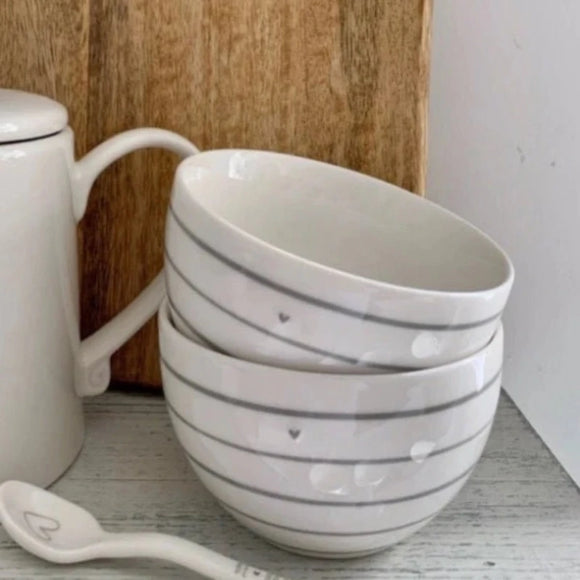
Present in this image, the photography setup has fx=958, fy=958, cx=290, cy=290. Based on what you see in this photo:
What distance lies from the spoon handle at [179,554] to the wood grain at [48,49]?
24cm

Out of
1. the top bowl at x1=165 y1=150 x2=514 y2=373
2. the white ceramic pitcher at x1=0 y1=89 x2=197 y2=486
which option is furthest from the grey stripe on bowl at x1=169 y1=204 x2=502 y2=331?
the white ceramic pitcher at x1=0 y1=89 x2=197 y2=486

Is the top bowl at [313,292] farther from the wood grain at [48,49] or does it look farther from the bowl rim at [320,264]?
the wood grain at [48,49]

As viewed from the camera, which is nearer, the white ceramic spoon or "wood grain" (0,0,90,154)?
the white ceramic spoon

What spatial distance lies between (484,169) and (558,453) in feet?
0.63

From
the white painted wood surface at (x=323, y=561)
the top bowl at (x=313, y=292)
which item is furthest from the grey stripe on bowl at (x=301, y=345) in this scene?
the white painted wood surface at (x=323, y=561)

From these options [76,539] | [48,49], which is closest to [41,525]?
[76,539]

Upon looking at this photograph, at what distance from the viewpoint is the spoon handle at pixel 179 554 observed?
39 cm

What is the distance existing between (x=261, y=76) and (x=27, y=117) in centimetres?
15

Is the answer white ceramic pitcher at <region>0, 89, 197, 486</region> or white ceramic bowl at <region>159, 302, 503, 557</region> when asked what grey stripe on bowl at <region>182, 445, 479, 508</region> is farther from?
white ceramic pitcher at <region>0, 89, 197, 486</region>

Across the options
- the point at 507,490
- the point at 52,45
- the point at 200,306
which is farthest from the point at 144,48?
the point at 507,490

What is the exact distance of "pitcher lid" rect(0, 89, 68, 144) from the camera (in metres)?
0.42

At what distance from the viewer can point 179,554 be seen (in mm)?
396

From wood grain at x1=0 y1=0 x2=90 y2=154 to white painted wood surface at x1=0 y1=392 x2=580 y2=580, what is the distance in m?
0.18

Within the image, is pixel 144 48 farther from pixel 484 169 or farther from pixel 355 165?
pixel 484 169
